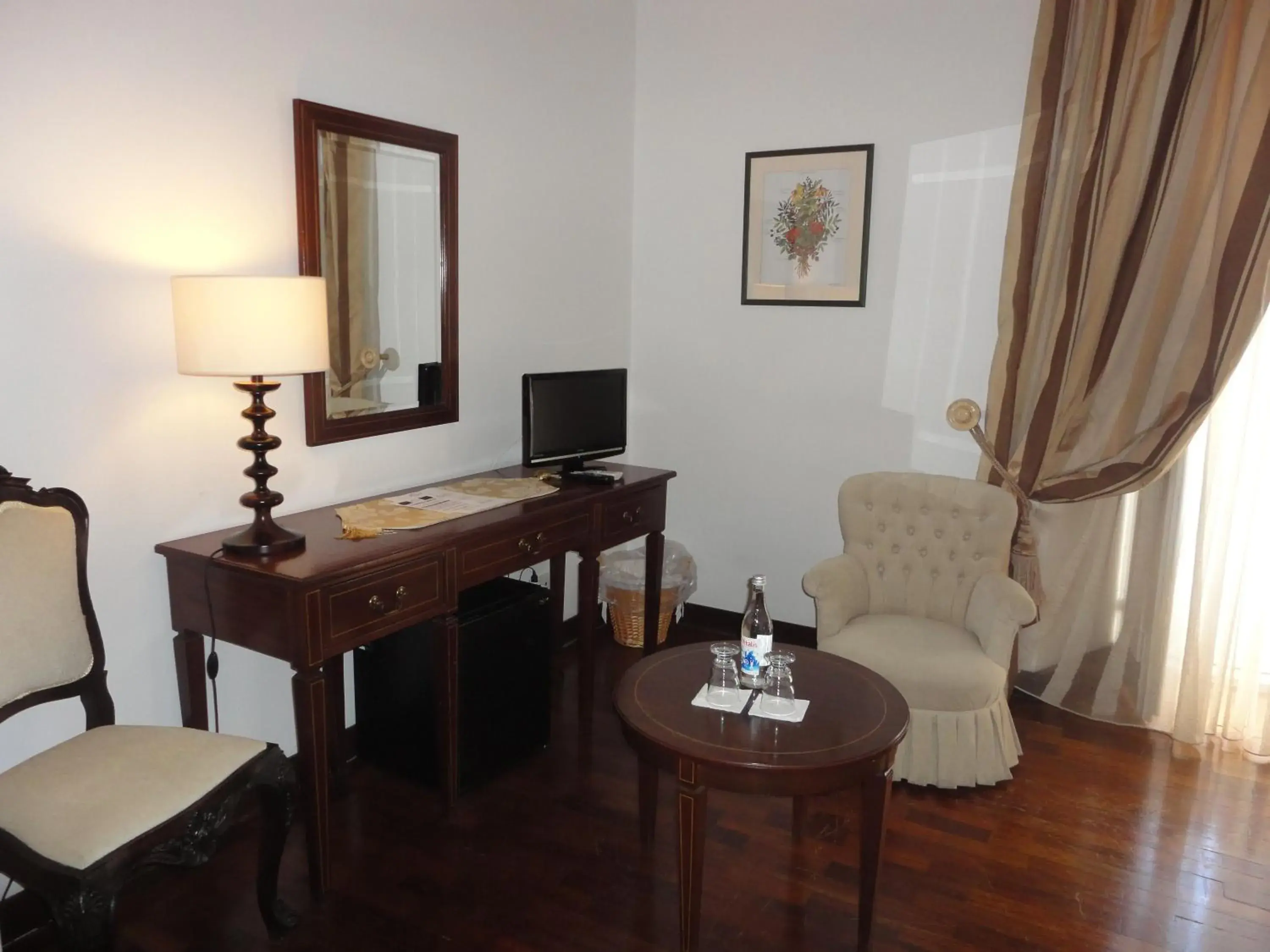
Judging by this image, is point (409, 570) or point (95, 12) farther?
point (409, 570)

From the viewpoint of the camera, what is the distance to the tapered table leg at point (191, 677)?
2404 millimetres

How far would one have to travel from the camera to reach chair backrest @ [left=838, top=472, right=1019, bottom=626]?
3.13 m

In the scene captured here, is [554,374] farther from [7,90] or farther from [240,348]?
[7,90]

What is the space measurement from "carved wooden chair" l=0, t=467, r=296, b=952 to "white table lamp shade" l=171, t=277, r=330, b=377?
1.38ft

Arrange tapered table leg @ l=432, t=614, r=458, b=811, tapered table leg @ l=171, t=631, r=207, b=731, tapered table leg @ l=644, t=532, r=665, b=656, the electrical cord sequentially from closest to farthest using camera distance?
the electrical cord → tapered table leg @ l=171, t=631, r=207, b=731 → tapered table leg @ l=432, t=614, r=458, b=811 → tapered table leg @ l=644, t=532, r=665, b=656

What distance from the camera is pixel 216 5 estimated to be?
2.35 meters

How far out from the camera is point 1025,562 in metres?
3.33

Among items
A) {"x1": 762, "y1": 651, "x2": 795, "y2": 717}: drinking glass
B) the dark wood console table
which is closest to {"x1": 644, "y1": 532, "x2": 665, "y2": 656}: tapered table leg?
the dark wood console table

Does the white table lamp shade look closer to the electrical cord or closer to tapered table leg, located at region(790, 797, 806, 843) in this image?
the electrical cord

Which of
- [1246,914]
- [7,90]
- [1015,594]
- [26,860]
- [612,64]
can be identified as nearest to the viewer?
[26,860]

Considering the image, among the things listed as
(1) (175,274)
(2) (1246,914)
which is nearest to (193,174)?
(1) (175,274)

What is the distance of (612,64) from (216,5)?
1915 millimetres

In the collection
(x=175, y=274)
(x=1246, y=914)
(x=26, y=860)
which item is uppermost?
(x=175, y=274)

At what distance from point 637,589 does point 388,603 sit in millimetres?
1691
